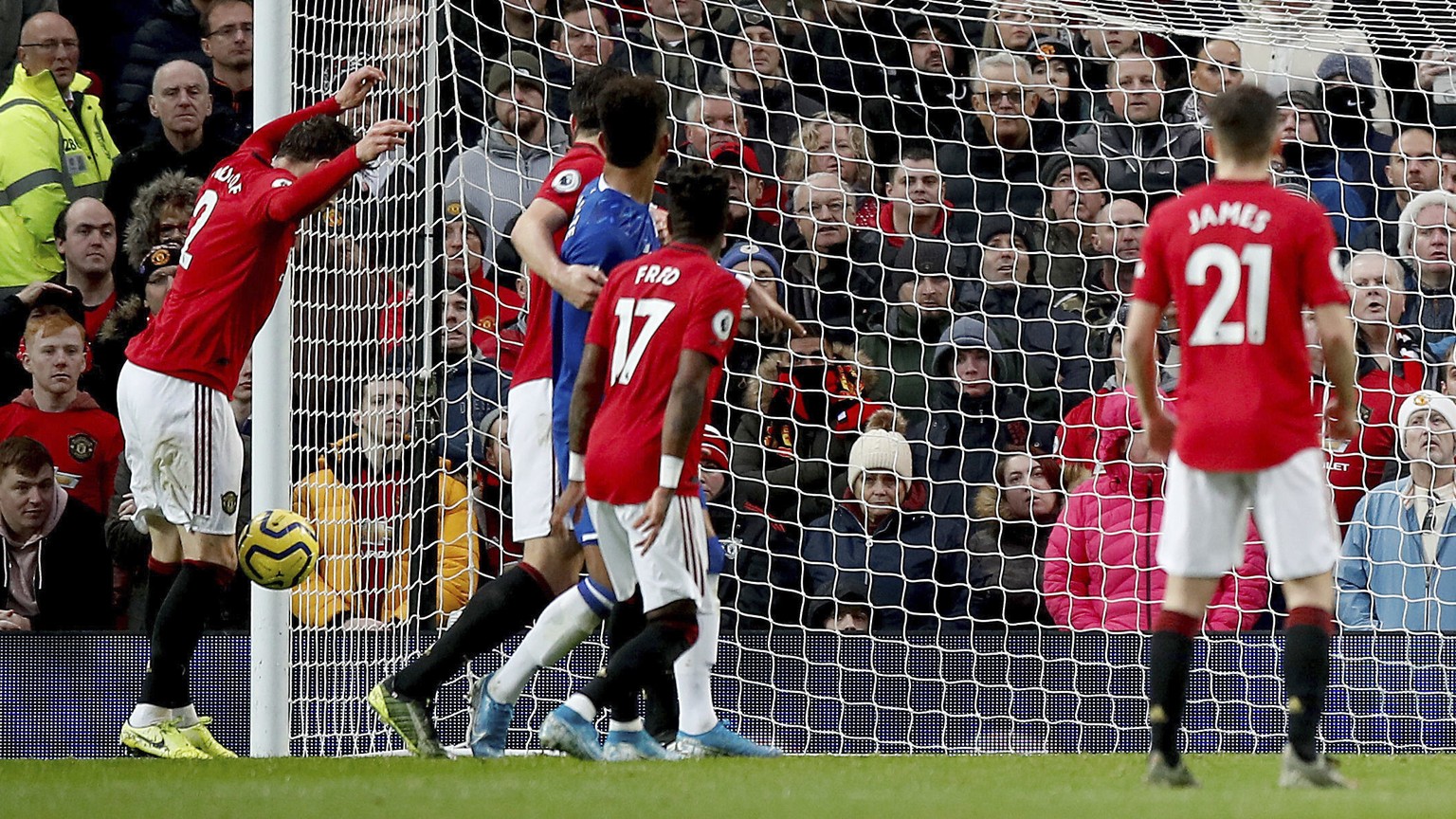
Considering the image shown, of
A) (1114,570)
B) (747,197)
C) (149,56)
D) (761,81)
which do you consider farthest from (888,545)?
(149,56)

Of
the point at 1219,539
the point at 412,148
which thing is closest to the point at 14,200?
the point at 412,148

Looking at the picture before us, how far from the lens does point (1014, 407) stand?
8250mm

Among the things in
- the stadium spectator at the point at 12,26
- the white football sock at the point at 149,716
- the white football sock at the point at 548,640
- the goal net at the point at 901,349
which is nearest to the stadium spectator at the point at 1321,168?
the goal net at the point at 901,349

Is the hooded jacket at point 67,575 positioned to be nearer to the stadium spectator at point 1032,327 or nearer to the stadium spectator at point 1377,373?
the stadium spectator at point 1032,327

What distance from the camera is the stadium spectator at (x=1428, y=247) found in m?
8.23

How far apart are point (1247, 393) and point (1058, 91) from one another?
4634 mm

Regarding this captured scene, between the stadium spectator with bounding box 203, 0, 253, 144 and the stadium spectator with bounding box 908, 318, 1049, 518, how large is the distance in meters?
3.41

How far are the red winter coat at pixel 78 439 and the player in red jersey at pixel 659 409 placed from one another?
3.61 meters

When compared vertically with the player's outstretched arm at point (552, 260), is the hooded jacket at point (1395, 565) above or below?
below

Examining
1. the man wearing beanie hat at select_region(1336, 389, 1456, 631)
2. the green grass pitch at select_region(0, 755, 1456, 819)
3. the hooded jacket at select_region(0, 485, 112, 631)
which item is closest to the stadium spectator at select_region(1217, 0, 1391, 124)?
the man wearing beanie hat at select_region(1336, 389, 1456, 631)

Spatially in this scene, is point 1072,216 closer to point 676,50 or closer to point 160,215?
point 676,50

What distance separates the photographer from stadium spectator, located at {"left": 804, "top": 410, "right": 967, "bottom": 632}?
7.76 m

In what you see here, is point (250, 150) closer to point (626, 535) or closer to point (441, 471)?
point (441, 471)

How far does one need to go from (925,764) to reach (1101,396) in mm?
2909
